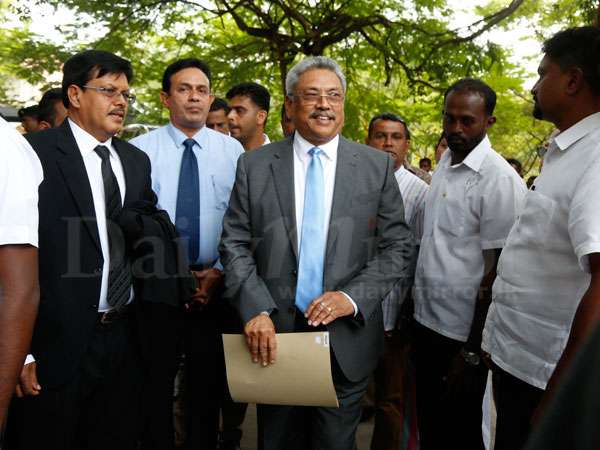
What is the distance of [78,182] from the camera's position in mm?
2588

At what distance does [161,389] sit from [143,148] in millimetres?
1355

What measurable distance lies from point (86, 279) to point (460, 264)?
5.76 ft

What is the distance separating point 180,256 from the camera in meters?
2.92

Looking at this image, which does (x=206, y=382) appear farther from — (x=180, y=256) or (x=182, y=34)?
(x=182, y=34)

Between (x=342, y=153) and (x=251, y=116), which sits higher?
(x=251, y=116)

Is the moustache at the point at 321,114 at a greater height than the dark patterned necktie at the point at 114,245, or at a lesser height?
greater

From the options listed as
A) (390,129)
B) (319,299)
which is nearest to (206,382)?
(319,299)

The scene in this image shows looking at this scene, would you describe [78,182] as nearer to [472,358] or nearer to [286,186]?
[286,186]

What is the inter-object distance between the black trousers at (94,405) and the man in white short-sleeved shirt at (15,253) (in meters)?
0.86

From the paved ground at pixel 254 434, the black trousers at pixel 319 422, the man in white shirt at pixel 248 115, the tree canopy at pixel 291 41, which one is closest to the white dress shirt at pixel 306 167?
the black trousers at pixel 319 422

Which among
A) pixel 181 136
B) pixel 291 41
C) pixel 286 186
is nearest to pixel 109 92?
pixel 181 136

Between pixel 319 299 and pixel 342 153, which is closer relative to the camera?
pixel 319 299

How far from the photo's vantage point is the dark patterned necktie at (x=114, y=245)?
2.69 meters

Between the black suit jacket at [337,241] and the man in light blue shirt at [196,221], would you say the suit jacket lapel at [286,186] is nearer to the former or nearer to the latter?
the black suit jacket at [337,241]
